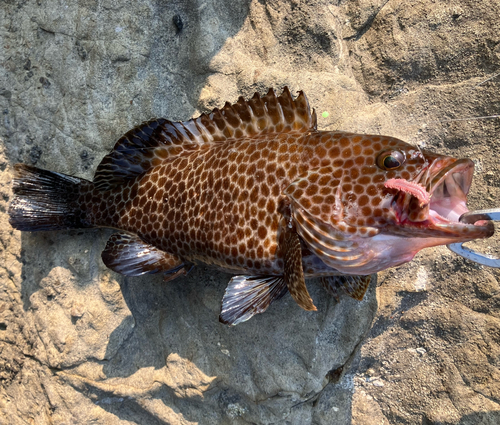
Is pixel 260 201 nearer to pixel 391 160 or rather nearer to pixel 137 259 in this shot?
pixel 391 160

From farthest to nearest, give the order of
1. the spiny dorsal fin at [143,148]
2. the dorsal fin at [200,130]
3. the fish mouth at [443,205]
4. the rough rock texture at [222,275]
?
the rough rock texture at [222,275]
the spiny dorsal fin at [143,148]
the dorsal fin at [200,130]
the fish mouth at [443,205]

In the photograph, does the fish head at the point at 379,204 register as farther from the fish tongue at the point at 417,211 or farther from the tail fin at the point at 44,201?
the tail fin at the point at 44,201

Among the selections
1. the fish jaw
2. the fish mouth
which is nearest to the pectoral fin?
the fish jaw

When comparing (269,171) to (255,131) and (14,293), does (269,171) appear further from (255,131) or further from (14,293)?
(14,293)

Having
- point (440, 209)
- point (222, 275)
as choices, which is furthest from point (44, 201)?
point (440, 209)

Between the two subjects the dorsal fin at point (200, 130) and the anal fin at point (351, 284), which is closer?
the dorsal fin at point (200, 130)

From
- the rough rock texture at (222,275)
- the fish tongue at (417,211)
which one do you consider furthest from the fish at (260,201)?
the rough rock texture at (222,275)

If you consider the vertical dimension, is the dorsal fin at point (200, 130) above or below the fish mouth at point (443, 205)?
above

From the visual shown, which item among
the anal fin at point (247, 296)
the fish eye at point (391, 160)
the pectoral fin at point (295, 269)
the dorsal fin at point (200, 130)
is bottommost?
the anal fin at point (247, 296)
